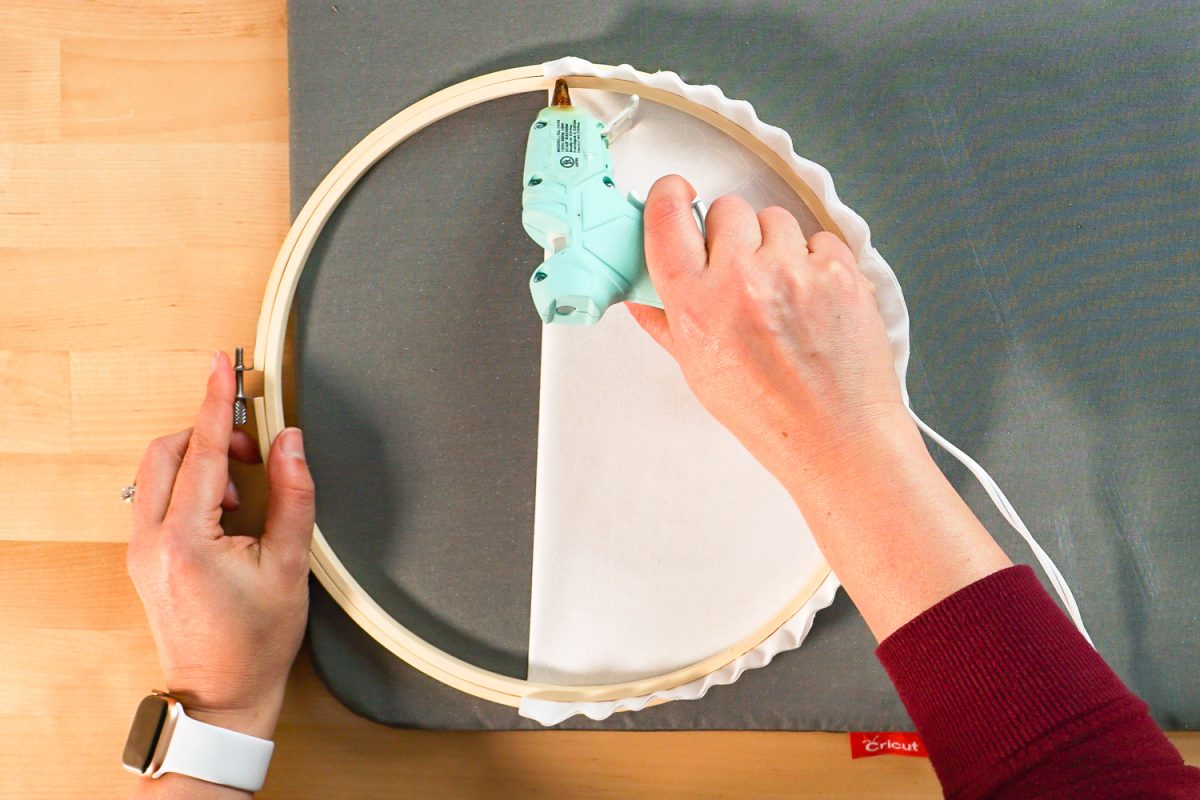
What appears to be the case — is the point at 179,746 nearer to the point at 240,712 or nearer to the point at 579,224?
the point at 240,712

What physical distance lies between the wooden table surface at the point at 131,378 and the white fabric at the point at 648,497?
14 cm

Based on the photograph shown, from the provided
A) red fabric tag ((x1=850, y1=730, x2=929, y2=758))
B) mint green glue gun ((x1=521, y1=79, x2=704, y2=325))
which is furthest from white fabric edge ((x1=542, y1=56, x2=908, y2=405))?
red fabric tag ((x1=850, y1=730, x2=929, y2=758))

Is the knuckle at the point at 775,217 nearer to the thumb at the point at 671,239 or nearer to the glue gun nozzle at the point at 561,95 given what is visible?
the thumb at the point at 671,239

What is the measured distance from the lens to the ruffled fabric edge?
2.60ft

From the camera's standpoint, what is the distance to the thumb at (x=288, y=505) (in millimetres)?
826

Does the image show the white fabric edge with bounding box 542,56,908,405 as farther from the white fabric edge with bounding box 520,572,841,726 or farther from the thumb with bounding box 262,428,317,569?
the thumb with bounding box 262,428,317,569

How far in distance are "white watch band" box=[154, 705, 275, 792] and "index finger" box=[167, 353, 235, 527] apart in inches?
7.7

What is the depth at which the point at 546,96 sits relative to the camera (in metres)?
0.89

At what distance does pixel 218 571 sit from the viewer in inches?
31.3

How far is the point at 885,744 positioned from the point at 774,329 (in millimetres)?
508

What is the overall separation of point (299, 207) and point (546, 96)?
31 cm

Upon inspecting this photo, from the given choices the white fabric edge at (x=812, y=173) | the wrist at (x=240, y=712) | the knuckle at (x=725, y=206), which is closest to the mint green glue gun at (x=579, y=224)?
the knuckle at (x=725, y=206)

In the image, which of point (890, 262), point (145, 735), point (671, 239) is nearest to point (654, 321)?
point (671, 239)

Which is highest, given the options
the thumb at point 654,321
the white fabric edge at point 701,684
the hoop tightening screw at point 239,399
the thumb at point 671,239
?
the thumb at point 671,239
